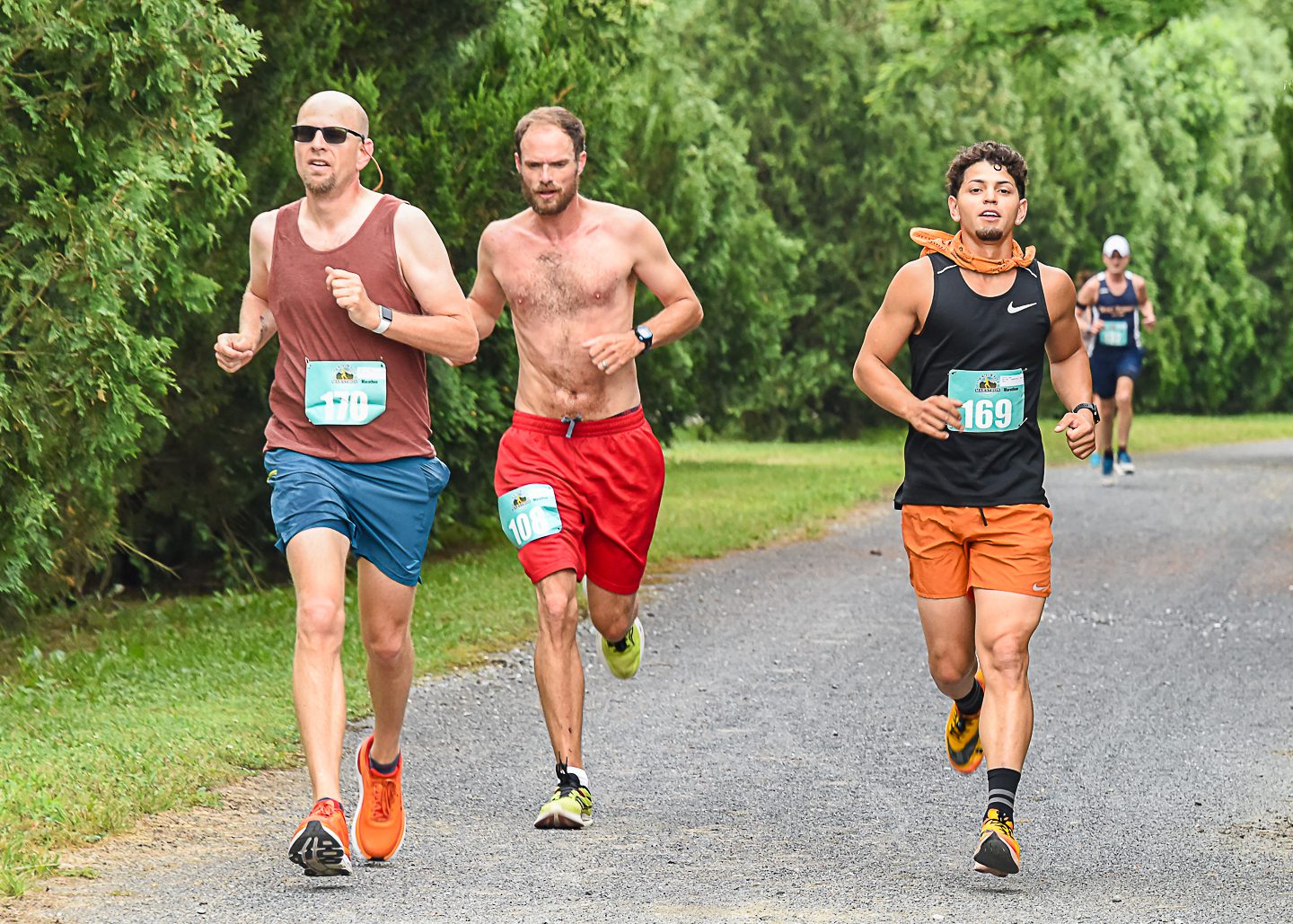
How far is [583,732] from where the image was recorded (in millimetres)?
8203

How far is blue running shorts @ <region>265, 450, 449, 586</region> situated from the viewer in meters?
6.05

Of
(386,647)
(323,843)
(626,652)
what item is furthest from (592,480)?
(323,843)

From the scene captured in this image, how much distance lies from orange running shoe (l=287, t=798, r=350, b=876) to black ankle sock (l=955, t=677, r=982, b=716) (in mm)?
2178

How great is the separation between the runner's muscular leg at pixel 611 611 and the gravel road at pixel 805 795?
1.75ft

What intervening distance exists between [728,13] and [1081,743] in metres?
23.7

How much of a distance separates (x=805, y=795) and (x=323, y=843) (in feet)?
6.66

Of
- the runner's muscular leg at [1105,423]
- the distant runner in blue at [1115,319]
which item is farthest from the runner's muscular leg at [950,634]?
the runner's muscular leg at [1105,423]

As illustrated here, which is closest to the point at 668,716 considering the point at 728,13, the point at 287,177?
the point at 287,177

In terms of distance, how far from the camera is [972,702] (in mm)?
6828

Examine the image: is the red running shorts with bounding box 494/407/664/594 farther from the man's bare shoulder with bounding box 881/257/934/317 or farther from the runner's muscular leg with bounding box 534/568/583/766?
the man's bare shoulder with bounding box 881/257/934/317

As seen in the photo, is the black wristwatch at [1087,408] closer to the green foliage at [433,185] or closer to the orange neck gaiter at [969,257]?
the orange neck gaiter at [969,257]

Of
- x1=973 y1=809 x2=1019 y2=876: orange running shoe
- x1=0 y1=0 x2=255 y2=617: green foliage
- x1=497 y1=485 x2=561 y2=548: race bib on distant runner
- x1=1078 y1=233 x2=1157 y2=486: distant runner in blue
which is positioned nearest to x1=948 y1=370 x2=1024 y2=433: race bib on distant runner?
x1=973 y1=809 x2=1019 y2=876: orange running shoe

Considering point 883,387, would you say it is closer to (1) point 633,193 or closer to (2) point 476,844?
(2) point 476,844

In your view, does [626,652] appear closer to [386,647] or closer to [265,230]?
[386,647]
